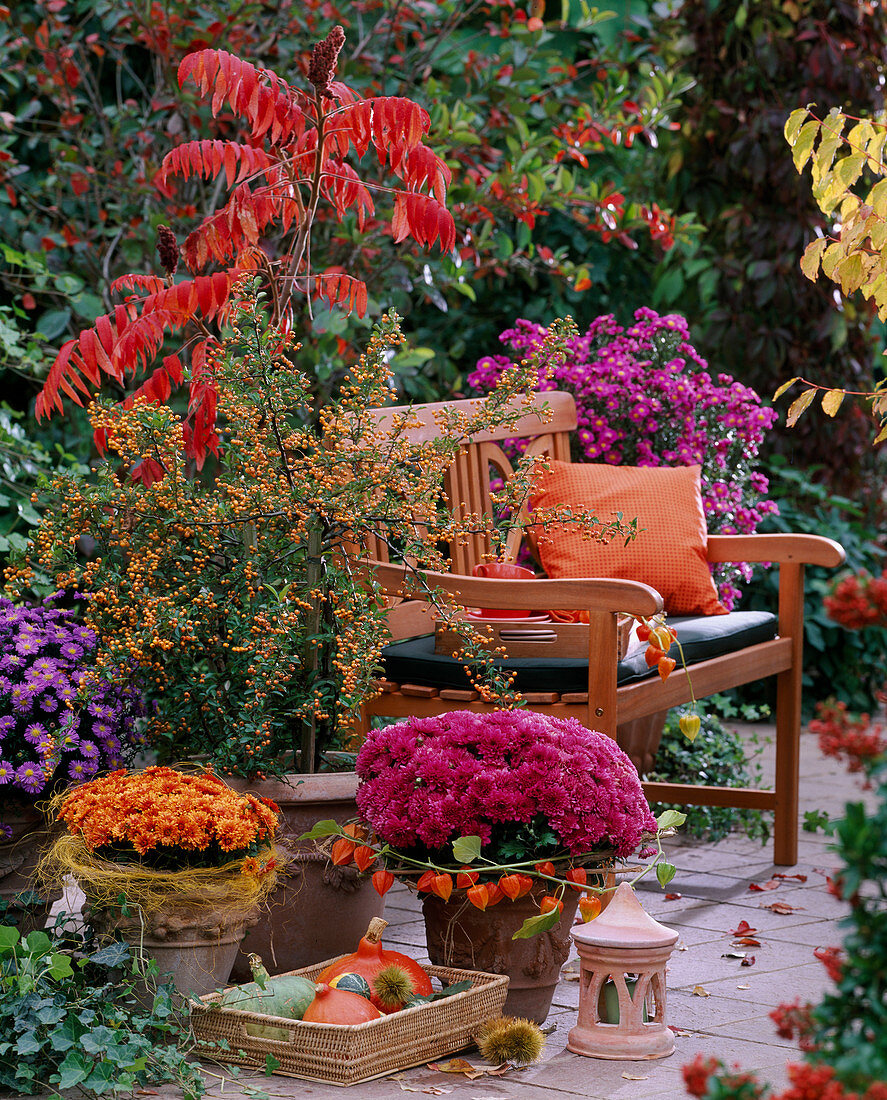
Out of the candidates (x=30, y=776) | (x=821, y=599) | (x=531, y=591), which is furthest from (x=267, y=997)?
(x=821, y=599)

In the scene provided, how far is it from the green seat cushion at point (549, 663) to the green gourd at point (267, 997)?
865mm

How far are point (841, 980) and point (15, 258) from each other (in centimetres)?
352

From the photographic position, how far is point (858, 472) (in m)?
6.18

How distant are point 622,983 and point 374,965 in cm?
44

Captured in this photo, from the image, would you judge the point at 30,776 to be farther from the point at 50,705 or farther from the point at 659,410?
the point at 659,410

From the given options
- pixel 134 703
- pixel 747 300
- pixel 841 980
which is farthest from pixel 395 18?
pixel 841 980

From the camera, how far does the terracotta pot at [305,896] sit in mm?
2633

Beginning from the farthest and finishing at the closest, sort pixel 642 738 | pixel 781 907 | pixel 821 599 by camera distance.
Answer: pixel 821 599 → pixel 642 738 → pixel 781 907

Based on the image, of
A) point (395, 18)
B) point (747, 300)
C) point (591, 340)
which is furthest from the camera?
point (747, 300)

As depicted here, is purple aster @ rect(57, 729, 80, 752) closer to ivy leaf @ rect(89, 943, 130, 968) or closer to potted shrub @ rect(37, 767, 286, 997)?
potted shrub @ rect(37, 767, 286, 997)

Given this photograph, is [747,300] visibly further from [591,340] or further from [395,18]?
[395,18]

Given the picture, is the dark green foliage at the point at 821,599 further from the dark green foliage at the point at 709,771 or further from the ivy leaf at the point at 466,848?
the ivy leaf at the point at 466,848

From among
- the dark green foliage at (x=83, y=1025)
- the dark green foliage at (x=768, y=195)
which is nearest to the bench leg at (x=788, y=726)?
the dark green foliage at (x=83, y=1025)

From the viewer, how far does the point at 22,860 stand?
2.63 meters
